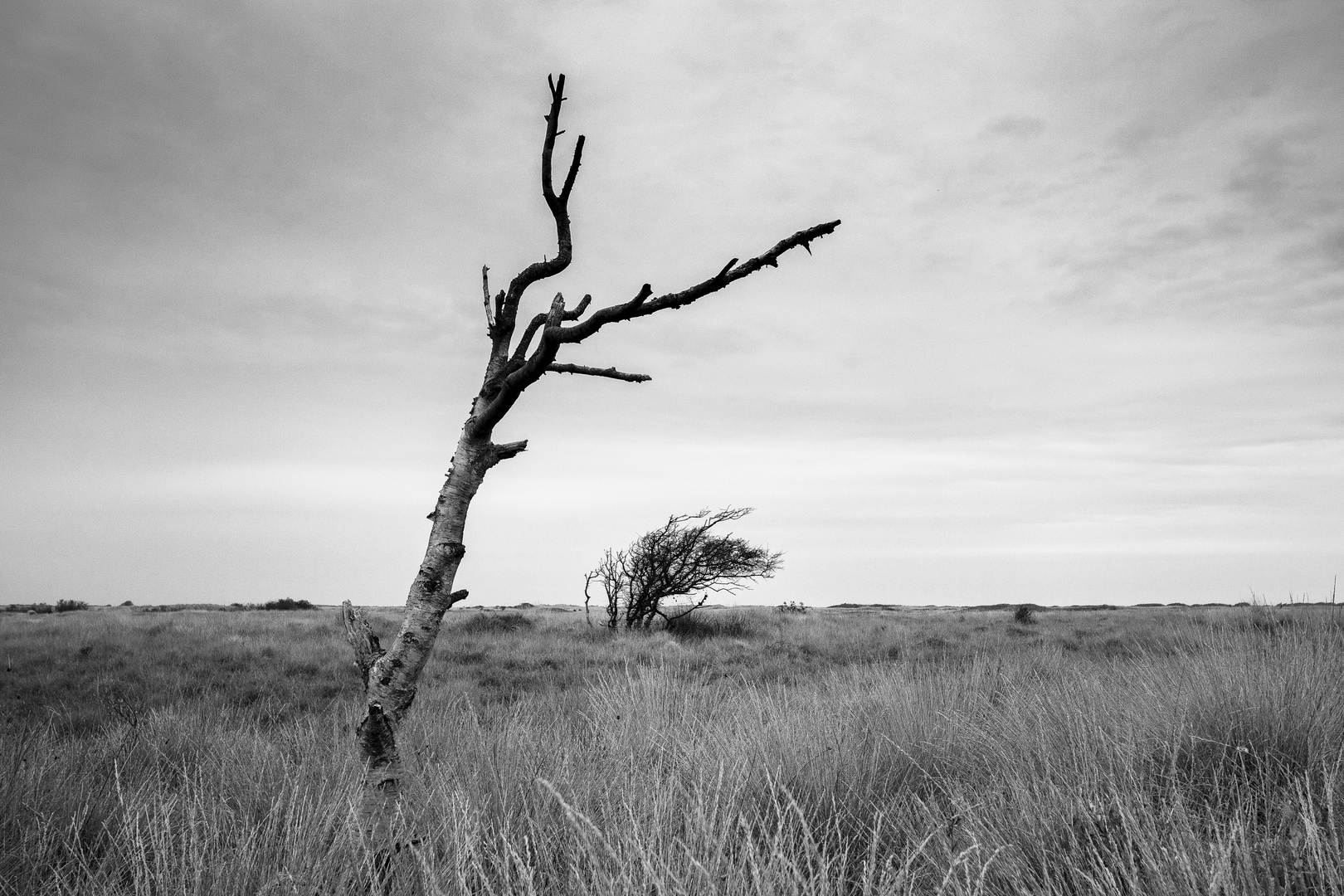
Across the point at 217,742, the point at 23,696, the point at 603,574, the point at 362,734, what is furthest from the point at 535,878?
the point at 603,574

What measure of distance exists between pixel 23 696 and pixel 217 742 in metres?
6.22

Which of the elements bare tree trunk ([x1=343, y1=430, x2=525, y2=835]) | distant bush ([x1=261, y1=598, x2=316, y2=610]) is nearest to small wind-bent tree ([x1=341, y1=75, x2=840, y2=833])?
bare tree trunk ([x1=343, y1=430, x2=525, y2=835])

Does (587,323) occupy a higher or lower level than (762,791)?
higher

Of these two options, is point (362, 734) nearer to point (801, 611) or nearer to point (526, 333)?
point (526, 333)

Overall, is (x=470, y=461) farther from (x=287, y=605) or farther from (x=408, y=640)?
(x=287, y=605)

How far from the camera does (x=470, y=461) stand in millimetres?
3312

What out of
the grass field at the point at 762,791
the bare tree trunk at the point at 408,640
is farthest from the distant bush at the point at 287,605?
the bare tree trunk at the point at 408,640

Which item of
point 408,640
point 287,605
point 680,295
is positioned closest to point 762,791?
point 408,640

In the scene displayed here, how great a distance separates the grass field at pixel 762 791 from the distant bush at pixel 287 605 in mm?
27078

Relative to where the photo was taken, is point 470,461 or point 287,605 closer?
point 470,461

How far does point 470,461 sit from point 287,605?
116 feet

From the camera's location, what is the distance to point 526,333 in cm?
366

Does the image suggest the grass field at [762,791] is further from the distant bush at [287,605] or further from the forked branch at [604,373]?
the distant bush at [287,605]

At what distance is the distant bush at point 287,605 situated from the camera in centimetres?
3288
